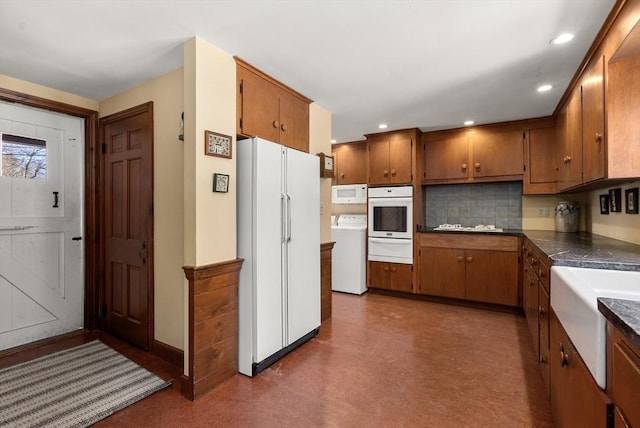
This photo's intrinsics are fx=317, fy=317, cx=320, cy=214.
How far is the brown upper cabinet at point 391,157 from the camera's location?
13.8ft

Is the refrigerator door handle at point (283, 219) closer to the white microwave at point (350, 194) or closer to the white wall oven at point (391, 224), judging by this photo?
the white wall oven at point (391, 224)

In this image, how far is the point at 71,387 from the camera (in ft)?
6.86

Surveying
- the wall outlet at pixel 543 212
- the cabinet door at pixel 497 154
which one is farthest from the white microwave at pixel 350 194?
the wall outlet at pixel 543 212

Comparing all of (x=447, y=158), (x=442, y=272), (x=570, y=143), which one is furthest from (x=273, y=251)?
(x=447, y=158)

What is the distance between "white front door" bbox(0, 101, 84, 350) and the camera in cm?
261

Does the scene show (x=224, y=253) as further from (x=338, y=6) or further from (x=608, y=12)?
(x=608, y=12)

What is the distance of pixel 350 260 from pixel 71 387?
314 centimetres

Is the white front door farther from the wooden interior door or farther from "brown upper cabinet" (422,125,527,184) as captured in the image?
"brown upper cabinet" (422,125,527,184)

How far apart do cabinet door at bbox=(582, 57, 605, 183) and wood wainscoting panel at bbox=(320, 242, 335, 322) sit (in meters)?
2.22

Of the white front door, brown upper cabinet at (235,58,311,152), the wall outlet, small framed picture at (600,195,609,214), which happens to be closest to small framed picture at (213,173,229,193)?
brown upper cabinet at (235,58,311,152)

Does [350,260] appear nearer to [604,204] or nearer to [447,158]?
[447,158]

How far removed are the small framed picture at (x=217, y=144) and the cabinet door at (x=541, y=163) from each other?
349 cm

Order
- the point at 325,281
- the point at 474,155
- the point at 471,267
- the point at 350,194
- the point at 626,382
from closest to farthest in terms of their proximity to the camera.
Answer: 1. the point at 626,382
2. the point at 325,281
3. the point at 471,267
4. the point at 474,155
5. the point at 350,194

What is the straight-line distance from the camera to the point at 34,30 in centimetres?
186
